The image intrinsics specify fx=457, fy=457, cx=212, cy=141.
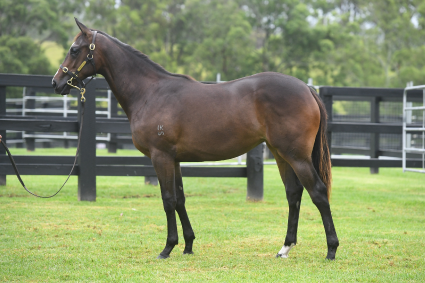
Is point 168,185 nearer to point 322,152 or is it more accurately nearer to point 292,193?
point 292,193

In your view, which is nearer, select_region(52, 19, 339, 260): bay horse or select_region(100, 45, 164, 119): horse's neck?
select_region(52, 19, 339, 260): bay horse

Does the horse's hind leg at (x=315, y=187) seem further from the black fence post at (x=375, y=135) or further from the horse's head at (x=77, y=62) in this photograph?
the black fence post at (x=375, y=135)

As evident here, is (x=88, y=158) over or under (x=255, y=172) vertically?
over

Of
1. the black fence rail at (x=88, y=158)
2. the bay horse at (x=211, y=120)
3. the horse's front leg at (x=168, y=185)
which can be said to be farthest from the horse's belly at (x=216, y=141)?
the black fence rail at (x=88, y=158)

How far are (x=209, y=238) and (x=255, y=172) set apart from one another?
7.99 ft

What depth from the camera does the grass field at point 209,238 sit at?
11.8ft

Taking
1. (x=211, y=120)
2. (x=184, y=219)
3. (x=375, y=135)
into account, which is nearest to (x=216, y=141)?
(x=211, y=120)

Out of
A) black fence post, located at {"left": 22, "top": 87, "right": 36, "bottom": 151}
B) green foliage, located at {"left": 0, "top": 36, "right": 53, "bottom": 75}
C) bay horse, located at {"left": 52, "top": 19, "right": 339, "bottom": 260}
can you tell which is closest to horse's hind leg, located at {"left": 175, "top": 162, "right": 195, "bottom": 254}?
bay horse, located at {"left": 52, "top": 19, "right": 339, "bottom": 260}

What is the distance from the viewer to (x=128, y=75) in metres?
4.37

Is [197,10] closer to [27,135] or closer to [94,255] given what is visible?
[27,135]

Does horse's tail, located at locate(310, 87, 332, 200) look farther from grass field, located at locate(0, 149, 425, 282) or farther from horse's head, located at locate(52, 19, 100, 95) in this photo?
horse's head, located at locate(52, 19, 100, 95)

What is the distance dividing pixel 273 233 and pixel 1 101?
4.87 meters

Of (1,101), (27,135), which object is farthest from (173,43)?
(1,101)

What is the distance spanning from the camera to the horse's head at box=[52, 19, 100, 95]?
167 inches
